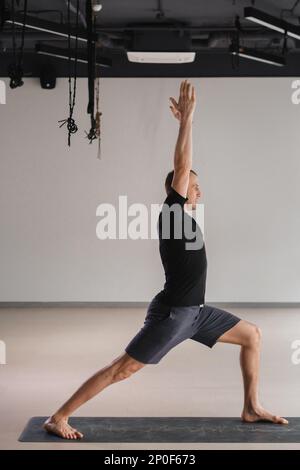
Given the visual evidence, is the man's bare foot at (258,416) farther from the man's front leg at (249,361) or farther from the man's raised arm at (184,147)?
the man's raised arm at (184,147)

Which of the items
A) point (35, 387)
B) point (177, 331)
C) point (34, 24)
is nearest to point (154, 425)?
point (177, 331)

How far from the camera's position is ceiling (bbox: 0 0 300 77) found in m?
8.09

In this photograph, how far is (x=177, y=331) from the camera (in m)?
4.14

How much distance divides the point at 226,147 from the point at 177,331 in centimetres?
582

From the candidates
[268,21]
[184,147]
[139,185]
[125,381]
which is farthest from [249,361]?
[139,185]

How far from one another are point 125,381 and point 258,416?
4.70ft

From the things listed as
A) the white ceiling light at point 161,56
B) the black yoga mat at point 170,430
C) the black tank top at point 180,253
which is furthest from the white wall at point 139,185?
the black tank top at point 180,253

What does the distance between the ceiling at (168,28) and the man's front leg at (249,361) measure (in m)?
4.49

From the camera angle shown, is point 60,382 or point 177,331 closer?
point 177,331

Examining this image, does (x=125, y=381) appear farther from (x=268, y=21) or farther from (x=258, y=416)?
(x=268, y=21)

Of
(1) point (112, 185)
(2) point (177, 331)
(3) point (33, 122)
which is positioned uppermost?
(3) point (33, 122)

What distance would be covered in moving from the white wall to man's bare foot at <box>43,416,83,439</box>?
5567 millimetres

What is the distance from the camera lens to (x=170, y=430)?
4316mm
